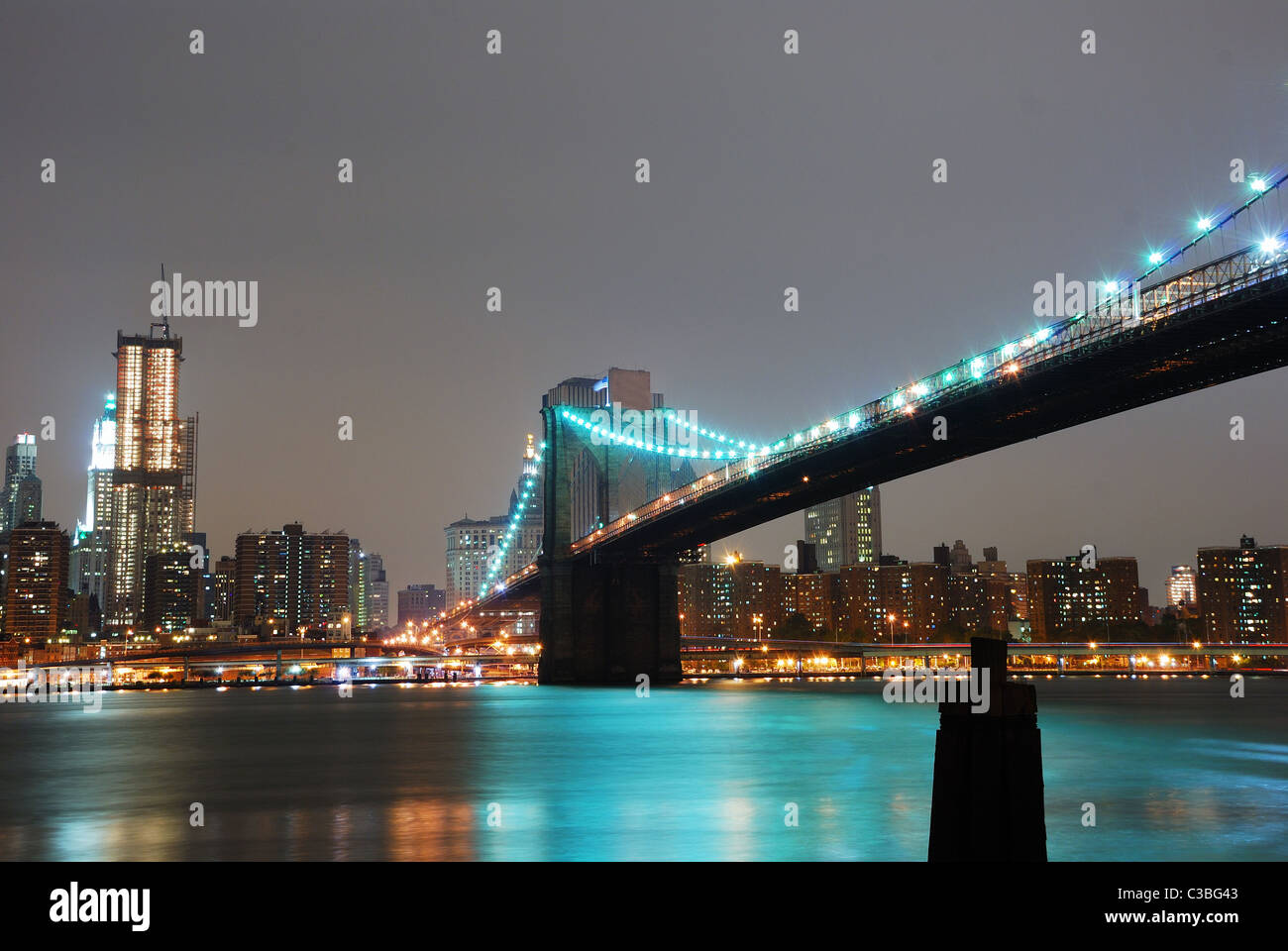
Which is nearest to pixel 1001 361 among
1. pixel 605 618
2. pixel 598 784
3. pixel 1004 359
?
pixel 1004 359

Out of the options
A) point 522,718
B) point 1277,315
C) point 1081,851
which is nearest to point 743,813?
point 1081,851

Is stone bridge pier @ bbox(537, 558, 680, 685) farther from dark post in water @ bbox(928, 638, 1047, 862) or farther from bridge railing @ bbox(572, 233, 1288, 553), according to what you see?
dark post in water @ bbox(928, 638, 1047, 862)

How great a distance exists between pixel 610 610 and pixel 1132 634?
112649 mm

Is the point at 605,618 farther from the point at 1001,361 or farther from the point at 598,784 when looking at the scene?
the point at 598,784

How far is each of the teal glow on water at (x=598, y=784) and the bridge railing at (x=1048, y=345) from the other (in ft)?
45.6

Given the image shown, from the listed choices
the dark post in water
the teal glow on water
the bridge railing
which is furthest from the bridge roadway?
the dark post in water

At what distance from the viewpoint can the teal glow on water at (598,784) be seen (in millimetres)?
22766

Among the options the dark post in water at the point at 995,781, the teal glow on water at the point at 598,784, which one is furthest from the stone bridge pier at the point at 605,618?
the dark post in water at the point at 995,781

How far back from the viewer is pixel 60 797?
105 ft

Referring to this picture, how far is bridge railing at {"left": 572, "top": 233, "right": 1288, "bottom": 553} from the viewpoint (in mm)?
38188

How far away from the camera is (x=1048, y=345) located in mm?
47688

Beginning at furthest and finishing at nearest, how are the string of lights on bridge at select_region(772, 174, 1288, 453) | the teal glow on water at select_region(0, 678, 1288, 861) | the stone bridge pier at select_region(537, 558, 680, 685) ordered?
the stone bridge pier at select_region(537, 558, 680, 685), the string of lights on bridge at select_region(772, 174, 1288, 453), the teal glow on water at select_region(0, 678, 1288, 861)

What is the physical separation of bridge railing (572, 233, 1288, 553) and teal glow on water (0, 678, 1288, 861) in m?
13.9
